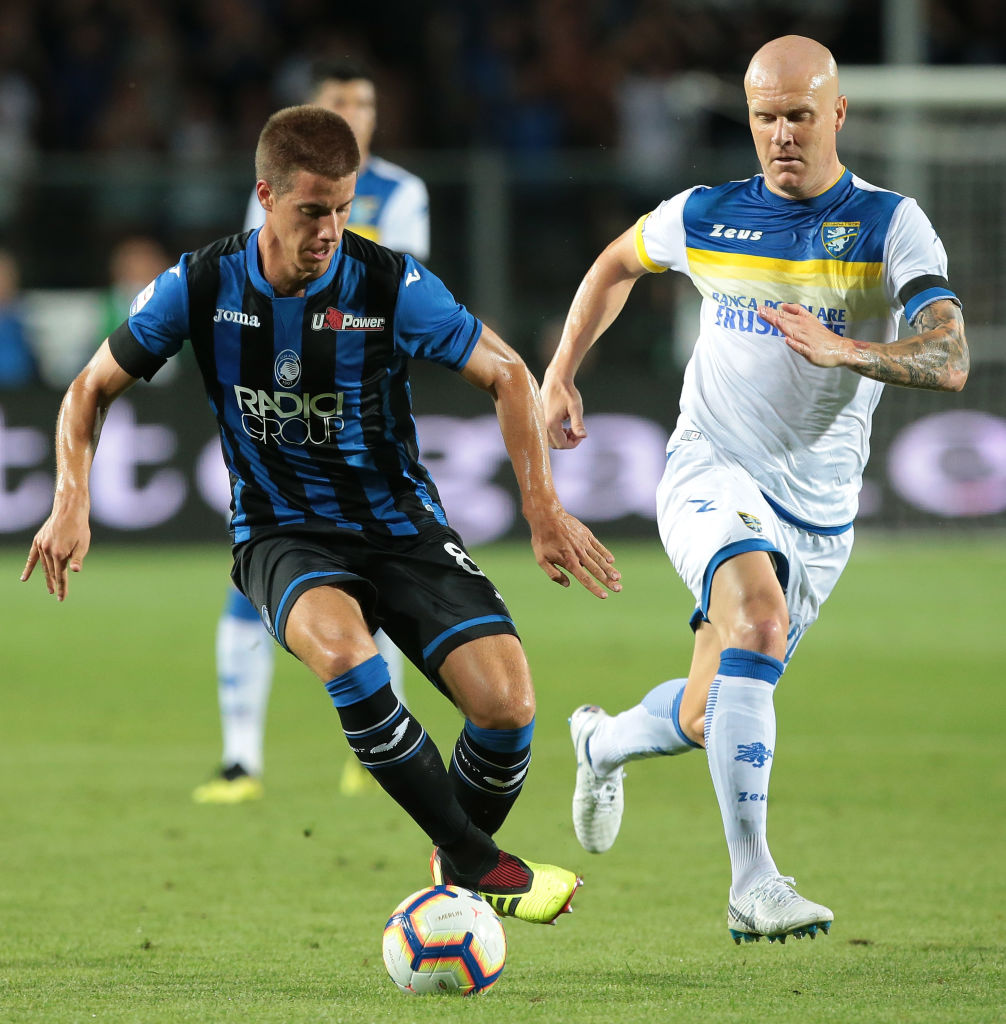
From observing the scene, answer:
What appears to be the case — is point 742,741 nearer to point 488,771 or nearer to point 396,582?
point 488,771

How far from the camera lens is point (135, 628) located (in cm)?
1109

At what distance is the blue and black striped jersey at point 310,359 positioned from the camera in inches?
181

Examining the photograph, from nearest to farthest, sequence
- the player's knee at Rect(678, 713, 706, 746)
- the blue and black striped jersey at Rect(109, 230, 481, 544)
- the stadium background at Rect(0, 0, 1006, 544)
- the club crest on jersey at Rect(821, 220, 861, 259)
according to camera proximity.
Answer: the blue and black striped jersey at Rect(109, 230, 481, 544)
the club crest on jersey at Rect(821, 220, 861, 259)
the player's knee at Rect(678, 713, 706, 746)
the stadium background at Rect(0, 0, 1006, 544)

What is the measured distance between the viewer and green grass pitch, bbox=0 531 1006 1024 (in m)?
3.93

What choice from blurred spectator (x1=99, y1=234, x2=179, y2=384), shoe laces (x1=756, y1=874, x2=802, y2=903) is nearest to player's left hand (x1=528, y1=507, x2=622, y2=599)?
shoe laces (x1=756, y1=874, x2=802, y2=903)

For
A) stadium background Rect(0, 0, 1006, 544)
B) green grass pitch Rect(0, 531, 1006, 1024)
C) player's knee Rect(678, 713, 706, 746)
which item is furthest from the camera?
stadium background Rect(0, 0, 1006, 544)

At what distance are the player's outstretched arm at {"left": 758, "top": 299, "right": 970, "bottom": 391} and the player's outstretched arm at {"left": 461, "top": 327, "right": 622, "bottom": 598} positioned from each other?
2.12 feet

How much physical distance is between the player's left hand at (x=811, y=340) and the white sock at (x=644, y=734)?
54.8 inches

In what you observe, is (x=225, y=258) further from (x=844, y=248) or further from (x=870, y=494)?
(x=870, y=494)

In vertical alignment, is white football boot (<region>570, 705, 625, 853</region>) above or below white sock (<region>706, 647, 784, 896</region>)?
below

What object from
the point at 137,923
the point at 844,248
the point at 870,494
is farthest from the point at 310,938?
the point at 870,494

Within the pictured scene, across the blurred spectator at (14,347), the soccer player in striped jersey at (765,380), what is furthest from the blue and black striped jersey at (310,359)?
the blurred spectator at (14,347)

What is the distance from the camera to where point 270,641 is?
6.95 metres

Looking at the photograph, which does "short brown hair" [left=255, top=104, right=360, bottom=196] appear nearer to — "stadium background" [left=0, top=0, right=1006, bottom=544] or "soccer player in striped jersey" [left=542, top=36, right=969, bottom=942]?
"soccer player in striped jersey" [left=542, top=36, right=969, bottom=942]
